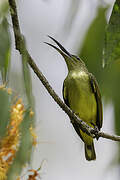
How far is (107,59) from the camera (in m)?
1.71

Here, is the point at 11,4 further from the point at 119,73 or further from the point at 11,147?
the point at 119,73

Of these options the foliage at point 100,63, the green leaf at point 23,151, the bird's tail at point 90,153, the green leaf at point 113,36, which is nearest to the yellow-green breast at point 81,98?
the bird's tail at point 90,153

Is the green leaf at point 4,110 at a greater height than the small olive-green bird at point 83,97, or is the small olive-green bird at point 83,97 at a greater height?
the small olive-green bird at point 83,97

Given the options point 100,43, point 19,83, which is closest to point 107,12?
point 100,43

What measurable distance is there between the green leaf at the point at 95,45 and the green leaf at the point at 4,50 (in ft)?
2.48

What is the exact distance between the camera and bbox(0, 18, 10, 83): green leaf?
129 cm

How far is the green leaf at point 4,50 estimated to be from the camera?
4.25 ft

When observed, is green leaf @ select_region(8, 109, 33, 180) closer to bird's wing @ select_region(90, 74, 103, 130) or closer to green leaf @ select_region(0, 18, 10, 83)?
green leaf @ select_region(0, 18, 10, 83)

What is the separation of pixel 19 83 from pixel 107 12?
3.66 feet

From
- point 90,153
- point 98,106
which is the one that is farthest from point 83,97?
point 90,153

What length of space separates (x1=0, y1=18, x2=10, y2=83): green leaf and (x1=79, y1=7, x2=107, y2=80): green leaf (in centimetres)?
75

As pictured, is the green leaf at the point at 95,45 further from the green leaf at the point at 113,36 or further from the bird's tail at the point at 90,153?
the bird's tail at the point at 90,153

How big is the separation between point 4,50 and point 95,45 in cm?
102

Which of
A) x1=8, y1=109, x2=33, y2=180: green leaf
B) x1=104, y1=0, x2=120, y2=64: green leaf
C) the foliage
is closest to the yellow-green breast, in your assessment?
the foliage
